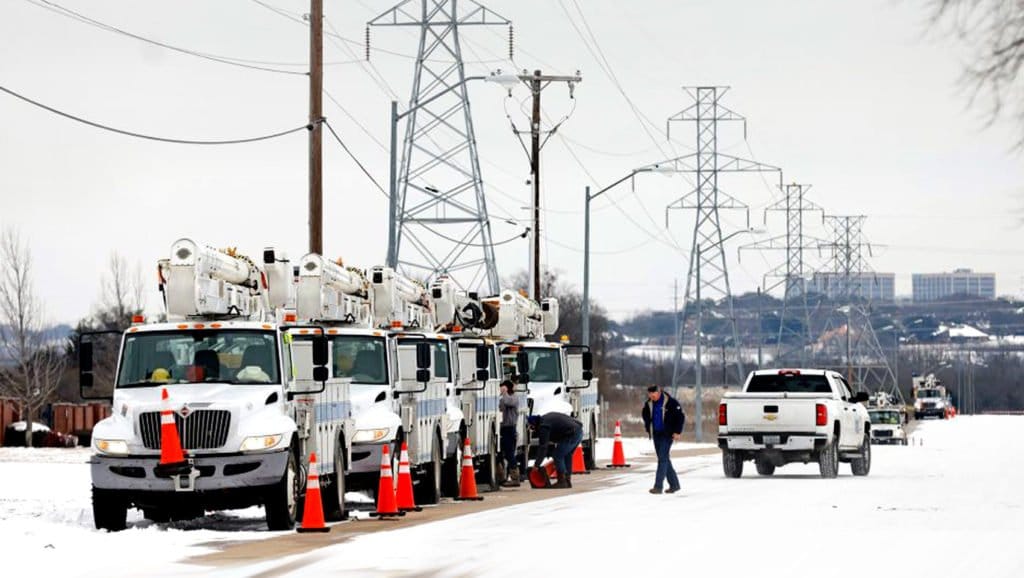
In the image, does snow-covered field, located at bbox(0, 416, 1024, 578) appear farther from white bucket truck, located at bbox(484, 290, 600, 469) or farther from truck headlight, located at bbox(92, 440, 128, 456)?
white bucket truck, located at bbox(484, 290, 600, 469)

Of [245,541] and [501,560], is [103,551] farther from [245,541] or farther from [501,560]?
[501,560]

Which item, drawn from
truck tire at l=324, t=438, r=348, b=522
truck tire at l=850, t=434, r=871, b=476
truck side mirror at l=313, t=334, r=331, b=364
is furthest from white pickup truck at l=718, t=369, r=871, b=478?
truck side mirror at l=313, t=334, r=331, b=364

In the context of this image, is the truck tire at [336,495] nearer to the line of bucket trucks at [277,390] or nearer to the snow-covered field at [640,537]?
the line of bucket trucks at [277,390]

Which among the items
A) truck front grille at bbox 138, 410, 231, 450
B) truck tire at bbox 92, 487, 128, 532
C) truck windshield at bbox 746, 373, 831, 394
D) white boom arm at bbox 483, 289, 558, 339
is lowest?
truck tire at bbox 92, 487, 128, 532

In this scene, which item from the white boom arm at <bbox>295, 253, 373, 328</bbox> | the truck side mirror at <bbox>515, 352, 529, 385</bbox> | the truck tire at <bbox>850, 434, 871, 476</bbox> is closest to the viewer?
the white boom arm at <bbox>295, 253, 373, 328</bbox>

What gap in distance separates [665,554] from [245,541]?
512cm

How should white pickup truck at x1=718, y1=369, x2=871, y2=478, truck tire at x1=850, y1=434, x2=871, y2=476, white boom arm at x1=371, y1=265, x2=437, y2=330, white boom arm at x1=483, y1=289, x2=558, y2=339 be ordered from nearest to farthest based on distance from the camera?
white boom arm at x1=371, y1=265, x2=437, y2=330
white pickup truck at x1=718, y1=369, x2=871, y2=478
truck tire at x1=850, y1=434, x2=871, y2=476
white boom arm at x1=483, y1=289, x2=558, y2=339

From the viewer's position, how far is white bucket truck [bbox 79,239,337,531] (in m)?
22.5

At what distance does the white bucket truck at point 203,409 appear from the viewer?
22547mm

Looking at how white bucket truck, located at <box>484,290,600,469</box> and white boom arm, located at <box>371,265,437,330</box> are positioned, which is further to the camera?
white bucket truck, located at <box>484,290,600,469</box>

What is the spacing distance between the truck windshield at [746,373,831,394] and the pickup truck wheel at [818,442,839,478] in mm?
1421

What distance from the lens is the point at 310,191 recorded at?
35.4 meters

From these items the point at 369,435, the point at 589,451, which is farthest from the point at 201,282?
the point at 589,451

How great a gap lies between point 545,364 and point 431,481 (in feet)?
35.2
